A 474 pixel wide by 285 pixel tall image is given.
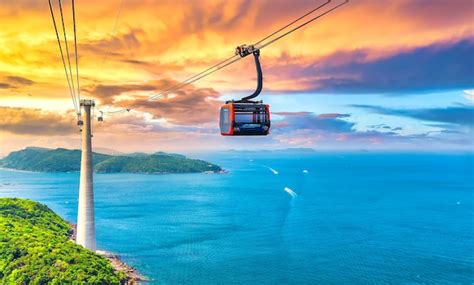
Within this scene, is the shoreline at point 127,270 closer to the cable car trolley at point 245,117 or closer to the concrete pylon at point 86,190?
the concrete pylon at point 86,190

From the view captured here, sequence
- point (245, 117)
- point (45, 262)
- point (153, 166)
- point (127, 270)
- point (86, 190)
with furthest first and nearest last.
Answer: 1. point (153, 166)
2. point (127, 270)
3. point (86, 190)
4. point (45, 262)
5. point (245, 117)

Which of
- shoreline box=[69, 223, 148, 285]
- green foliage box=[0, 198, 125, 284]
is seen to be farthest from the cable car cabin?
shoreline box=[69, 223, 148, 285]

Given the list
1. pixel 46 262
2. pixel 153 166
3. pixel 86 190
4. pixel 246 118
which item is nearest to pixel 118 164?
pixel 153 166

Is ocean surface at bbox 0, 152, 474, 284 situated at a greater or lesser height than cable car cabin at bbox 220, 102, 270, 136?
lesser

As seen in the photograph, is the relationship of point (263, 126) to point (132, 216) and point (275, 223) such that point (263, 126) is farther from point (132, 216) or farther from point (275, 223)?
point (132, 216)

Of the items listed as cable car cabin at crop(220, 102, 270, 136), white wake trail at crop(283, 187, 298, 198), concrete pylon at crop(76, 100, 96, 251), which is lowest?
white wake trail at crop(283, 187, 298, 198)

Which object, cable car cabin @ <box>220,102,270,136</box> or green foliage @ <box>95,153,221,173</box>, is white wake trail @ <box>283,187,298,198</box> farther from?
cable car cabin @ <box>220,102,270,136</box>

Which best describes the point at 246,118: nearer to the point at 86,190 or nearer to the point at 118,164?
the point at 86,190
